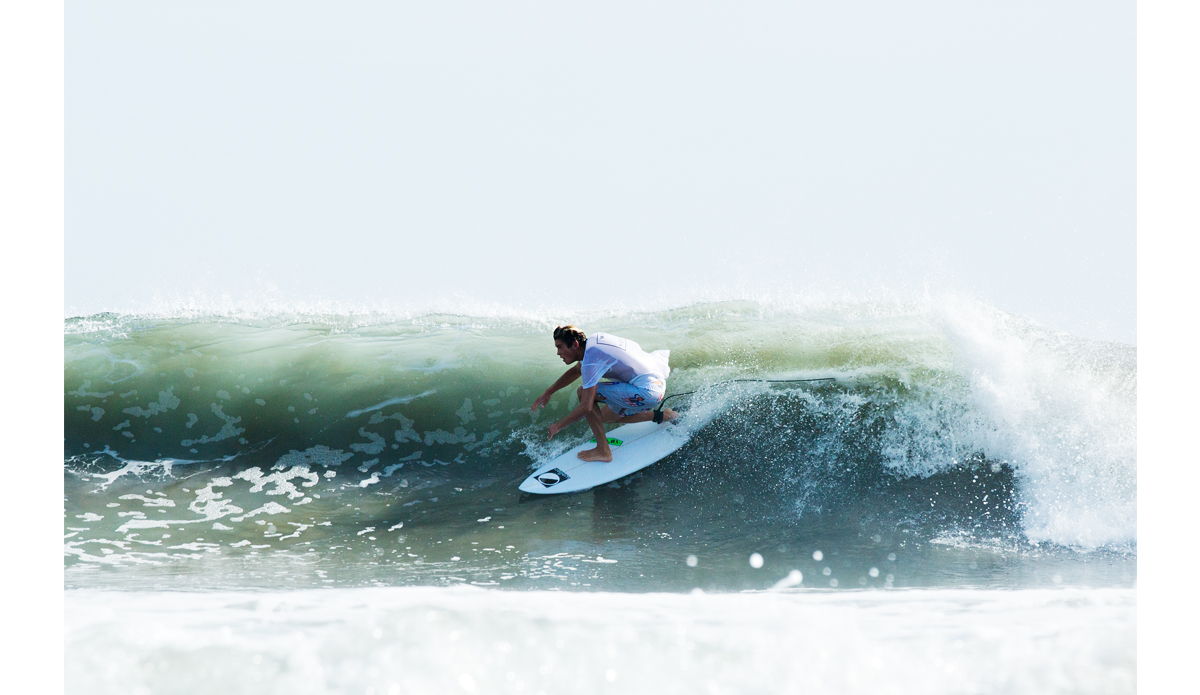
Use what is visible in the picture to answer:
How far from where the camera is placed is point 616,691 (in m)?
2.50

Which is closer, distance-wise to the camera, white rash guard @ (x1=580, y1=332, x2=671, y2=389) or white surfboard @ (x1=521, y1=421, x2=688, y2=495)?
white rash guard @ (x1=580, y1=332, x2=671, y2=389)

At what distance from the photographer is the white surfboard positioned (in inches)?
209

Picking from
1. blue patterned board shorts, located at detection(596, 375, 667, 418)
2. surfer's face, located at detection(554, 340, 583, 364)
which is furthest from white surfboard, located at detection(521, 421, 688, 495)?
surfer's face, located at detection(554, 340, 583, 364)

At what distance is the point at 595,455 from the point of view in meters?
5.45

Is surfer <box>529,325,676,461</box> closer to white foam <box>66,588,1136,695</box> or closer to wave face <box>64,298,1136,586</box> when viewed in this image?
wave face <box>64,298,1136,586</box>

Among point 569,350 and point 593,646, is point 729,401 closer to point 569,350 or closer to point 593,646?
point 569,350

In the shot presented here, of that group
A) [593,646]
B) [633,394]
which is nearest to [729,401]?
[633,394]

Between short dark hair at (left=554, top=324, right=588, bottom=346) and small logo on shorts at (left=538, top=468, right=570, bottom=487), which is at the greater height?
short dark hair at (left=554, top=324, right=588, bottom=346)

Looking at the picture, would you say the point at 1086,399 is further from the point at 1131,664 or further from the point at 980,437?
the point at 1131,664

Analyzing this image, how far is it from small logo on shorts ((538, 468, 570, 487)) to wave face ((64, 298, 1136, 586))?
0.86 feet

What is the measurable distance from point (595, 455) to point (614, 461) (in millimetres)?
156

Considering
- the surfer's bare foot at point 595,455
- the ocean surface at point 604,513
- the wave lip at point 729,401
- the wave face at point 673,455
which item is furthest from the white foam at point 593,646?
the surfer's bare foot at point 595,455

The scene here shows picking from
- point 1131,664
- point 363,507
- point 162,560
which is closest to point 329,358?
point 363,507

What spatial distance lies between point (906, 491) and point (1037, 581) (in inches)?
53.5
